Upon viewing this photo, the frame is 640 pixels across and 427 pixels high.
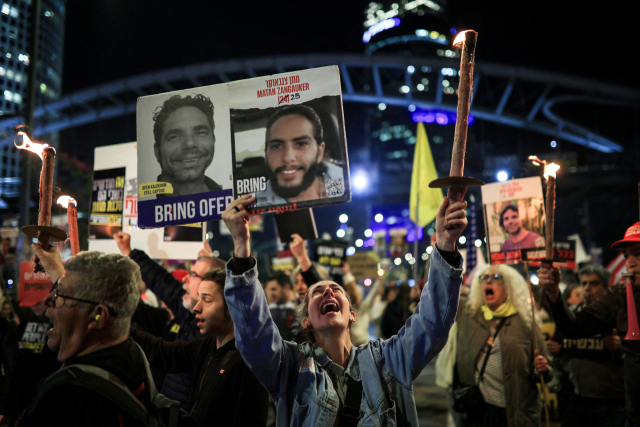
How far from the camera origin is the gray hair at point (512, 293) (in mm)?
5177

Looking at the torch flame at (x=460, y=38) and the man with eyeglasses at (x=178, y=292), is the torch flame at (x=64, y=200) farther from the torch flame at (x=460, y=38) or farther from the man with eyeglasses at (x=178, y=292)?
the torch flame at (x=460, y=38)

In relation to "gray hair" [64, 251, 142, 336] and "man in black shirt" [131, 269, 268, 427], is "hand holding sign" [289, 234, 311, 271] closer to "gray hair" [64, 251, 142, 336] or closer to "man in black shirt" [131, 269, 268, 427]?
"man in black shirt" [131, 269, 268, 427]

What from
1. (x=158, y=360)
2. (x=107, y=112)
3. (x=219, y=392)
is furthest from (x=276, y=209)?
(x=107, y=112)

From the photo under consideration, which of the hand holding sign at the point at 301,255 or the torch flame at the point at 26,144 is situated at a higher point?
the torch flame at the point at 26,144

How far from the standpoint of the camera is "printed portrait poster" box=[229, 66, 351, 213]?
300cm

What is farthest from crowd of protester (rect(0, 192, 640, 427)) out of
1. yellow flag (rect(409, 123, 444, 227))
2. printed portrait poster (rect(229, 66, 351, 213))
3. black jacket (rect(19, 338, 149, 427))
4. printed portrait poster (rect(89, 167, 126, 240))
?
yellow flag (rect(409, 123, 444, 227))

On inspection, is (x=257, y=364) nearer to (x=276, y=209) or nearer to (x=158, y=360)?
(x=276, y=209)

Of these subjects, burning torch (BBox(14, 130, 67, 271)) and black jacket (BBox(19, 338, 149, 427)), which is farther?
burning torch (BBox(14, 130, 67, 271))

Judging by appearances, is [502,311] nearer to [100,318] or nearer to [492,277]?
[492,277]

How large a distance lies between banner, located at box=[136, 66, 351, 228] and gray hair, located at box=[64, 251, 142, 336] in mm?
909

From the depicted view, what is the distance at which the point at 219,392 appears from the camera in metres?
3.11

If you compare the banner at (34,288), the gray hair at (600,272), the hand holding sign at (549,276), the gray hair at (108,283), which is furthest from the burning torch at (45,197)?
the gray hair at (600,272)

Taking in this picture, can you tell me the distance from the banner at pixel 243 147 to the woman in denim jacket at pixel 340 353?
21.1 inches

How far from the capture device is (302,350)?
273 centimetres
